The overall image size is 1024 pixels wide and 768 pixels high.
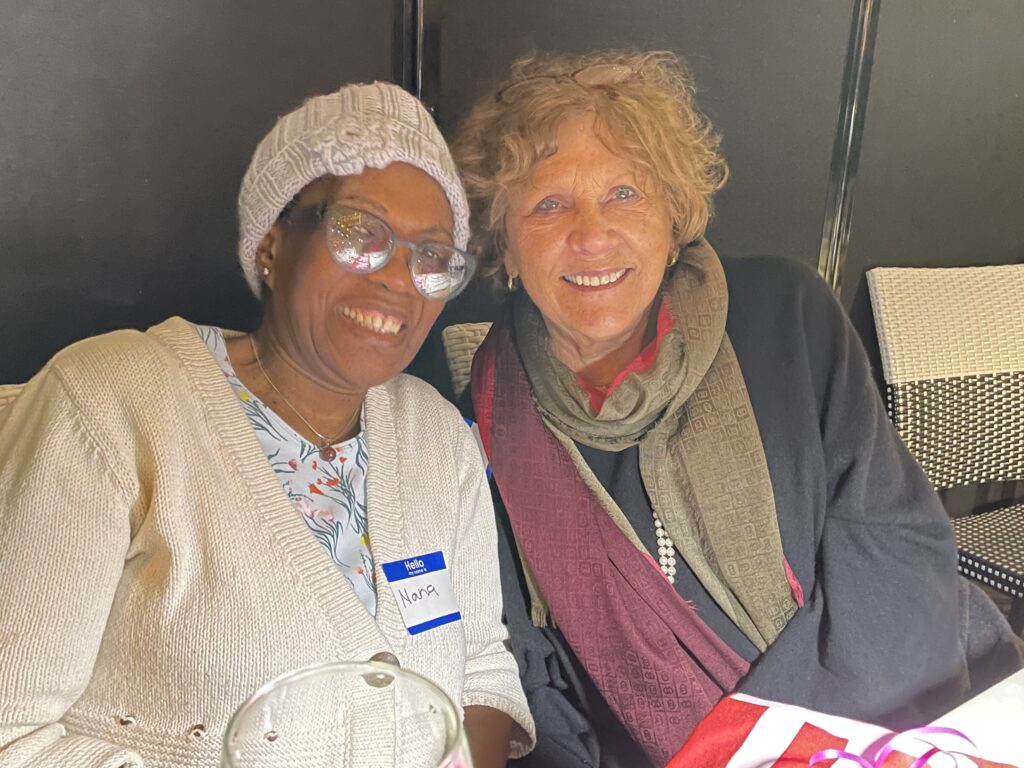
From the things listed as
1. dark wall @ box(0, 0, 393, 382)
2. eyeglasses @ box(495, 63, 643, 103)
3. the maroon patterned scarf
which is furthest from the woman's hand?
eyeglasses @ box(495, 63, 643, 103)

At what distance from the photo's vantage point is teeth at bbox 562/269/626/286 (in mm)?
932

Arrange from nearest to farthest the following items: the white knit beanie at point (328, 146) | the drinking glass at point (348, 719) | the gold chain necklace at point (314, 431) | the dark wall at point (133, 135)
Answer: the drinking glass at point (348, 719) → the dark wall at point (133, 135) → the white knit beanie at point (328, 146) → the gold chain necklace at point (314, 431)

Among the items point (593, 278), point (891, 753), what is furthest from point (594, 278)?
point (891, 753)

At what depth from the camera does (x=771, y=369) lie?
0.98 metres

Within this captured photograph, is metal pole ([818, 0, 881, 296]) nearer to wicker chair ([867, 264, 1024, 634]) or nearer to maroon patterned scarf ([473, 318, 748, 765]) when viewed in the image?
wicker chair ([867, 264, 1024, 634])

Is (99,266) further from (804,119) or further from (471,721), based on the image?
(804,119)

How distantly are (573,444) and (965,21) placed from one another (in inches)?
28.1

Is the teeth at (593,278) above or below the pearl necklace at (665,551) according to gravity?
above

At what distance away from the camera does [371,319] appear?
2.96ft

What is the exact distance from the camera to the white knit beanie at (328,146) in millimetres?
833

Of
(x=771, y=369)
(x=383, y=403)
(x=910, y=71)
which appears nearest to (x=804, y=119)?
(x=910, y=71)

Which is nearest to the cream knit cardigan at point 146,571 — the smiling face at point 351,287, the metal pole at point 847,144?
the smiling face at point 351,287

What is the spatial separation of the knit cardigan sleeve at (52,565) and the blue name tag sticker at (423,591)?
283mm

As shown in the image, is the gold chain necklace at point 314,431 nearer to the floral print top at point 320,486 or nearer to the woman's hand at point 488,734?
the floral print top at point 320,486
